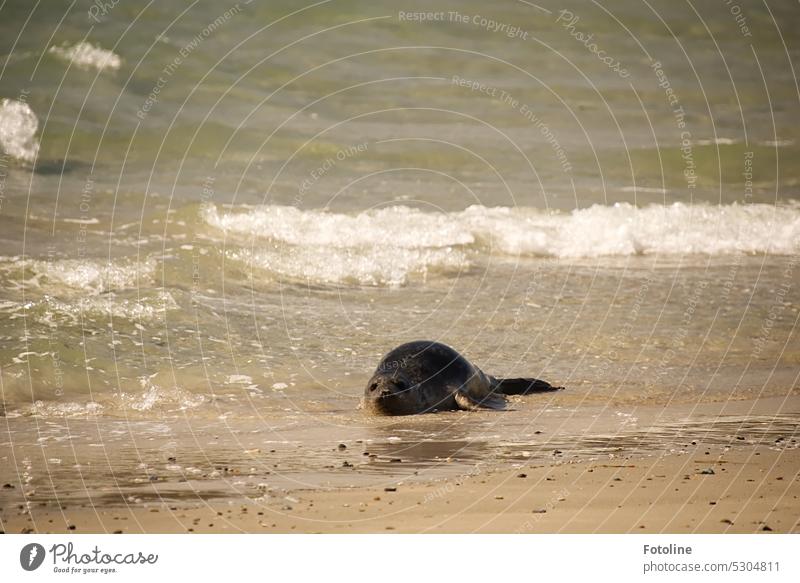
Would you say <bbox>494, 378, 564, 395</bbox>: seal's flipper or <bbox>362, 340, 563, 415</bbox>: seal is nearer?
<bbox>362, 340, 563, 415</bbox>: seal

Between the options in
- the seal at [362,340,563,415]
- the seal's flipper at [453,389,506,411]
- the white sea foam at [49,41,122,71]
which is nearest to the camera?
the seal at [362,340,563,415]

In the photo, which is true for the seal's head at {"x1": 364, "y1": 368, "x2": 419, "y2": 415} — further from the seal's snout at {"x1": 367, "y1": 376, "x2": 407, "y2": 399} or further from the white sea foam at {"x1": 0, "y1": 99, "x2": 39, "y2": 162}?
the white sea foam at {"x1": 0, "y1": 99, "x2": 39, "y2": 162}

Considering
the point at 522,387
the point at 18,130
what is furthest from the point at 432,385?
the point at 18,130

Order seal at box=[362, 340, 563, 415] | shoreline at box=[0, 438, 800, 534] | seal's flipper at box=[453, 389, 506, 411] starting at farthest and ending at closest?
seal's flipper at box=[453, 389, 506, 411] < seal at box=[362, 340, 563, 415] < shoreline at box=[0, 438, 800, 534]

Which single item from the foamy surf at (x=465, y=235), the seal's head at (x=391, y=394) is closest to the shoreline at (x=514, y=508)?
the seal's head at (x=391, y=394)

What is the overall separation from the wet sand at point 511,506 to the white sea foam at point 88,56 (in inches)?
718

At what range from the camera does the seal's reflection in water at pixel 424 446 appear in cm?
812

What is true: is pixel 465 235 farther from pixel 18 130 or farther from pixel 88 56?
pixel 88 56

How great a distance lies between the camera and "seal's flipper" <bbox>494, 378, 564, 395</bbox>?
1116cm

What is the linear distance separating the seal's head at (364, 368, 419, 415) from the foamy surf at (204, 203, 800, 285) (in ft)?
17.0

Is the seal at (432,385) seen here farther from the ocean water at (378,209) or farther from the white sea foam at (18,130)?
the white sea foam at (18,130)

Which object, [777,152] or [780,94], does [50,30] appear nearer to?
[777,152]

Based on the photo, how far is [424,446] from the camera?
29.1ft

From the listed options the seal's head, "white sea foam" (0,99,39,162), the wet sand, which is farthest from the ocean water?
the wet sand
